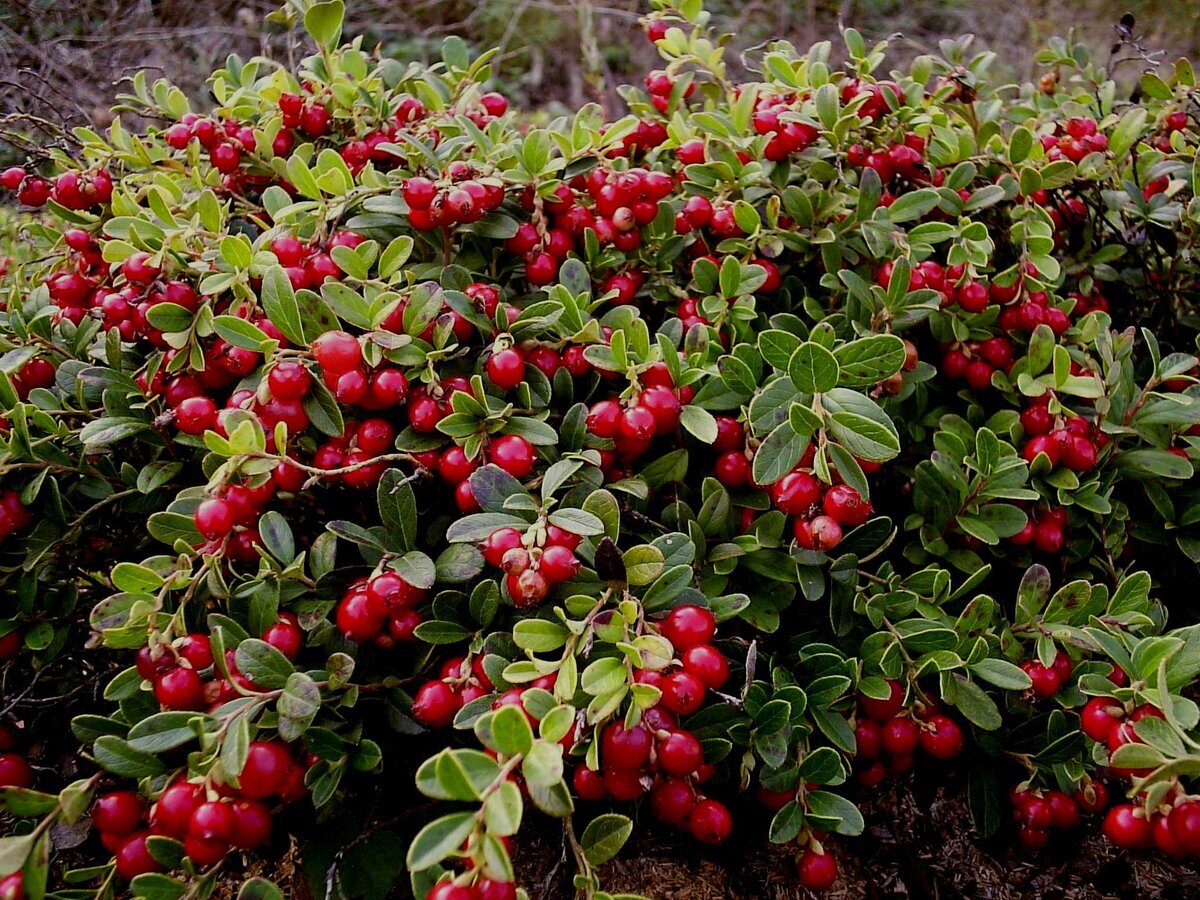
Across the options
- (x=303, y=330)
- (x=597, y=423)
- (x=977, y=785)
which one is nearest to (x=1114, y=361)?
(x=977, y=785)

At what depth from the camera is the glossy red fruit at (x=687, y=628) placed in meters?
1.21

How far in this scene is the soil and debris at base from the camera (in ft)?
5.27

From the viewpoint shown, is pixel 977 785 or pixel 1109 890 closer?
pixel 977 785

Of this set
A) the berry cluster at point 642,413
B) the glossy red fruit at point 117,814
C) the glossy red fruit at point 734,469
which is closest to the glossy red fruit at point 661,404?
the berry cluster at point 642,413

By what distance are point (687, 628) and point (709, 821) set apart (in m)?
0.31

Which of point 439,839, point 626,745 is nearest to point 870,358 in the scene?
point 626,745

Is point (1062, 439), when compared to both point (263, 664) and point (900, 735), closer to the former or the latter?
point (900, 735)

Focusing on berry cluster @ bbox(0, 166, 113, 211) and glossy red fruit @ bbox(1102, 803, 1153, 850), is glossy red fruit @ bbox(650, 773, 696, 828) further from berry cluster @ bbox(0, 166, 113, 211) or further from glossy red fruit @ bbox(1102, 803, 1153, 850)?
berry cluster @ bbox(0, 166, 113, 211)

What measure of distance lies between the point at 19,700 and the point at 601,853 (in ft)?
3.30

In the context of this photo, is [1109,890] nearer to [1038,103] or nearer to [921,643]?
[921,643]

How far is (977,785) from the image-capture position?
1.52 m

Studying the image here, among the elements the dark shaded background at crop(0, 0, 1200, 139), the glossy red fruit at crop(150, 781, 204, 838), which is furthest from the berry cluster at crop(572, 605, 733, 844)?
the dark shaded background at crop(0, 0, 1200, 139)

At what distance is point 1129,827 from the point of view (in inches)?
46.2

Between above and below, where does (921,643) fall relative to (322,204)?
below
